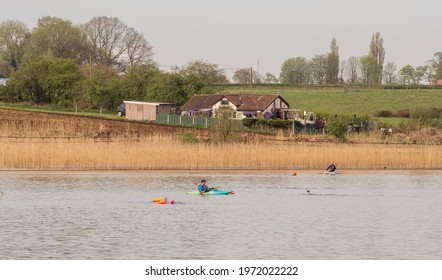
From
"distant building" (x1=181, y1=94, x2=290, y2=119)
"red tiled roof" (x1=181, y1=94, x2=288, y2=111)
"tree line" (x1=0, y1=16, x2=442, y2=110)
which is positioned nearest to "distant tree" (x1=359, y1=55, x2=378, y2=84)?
"tree line" (x1=0, y1=16, x2=442, y2=110)

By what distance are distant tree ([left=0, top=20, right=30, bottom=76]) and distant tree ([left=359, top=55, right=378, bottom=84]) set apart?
65608 millimetres

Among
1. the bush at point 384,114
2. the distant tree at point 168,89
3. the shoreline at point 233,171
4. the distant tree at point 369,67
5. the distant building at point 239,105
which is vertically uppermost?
the distant tree at point 369,67

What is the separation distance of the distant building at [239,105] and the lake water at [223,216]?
46143 mm

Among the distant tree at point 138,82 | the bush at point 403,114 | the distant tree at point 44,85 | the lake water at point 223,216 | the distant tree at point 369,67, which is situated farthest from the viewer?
the distant tree at point 369,67

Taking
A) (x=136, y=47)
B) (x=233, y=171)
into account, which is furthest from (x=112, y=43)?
(x=233, y=171)

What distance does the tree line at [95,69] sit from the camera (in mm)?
111562

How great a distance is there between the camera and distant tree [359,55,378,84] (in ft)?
599

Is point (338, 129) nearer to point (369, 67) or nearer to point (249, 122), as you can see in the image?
point (249, 122)

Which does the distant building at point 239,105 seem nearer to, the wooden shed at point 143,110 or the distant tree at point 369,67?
the wooden shed at point 143,110

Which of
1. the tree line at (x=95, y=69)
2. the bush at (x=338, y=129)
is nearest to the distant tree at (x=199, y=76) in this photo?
the tree line at (x=95, y=69)

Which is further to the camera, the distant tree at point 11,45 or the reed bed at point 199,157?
the distant tree at point 11,45

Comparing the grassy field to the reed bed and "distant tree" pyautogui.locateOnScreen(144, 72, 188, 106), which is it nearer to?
"distant tree" pyautogui.locateOnScreen(144, 72, 188, 106)
